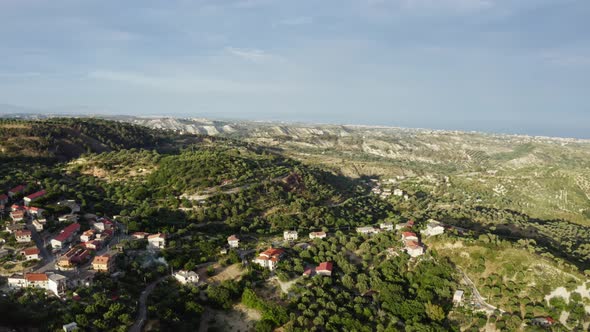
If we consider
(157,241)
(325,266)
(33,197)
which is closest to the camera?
(325,266)

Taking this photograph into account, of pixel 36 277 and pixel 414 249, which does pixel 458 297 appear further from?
pixel 36 277

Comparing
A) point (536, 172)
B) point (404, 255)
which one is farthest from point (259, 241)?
point (536, 172)

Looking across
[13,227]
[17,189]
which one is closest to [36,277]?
[13,227]

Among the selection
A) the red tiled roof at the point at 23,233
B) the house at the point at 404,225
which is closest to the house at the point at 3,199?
the red tiled roof at the point at 23,233

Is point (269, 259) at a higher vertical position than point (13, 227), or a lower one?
lower

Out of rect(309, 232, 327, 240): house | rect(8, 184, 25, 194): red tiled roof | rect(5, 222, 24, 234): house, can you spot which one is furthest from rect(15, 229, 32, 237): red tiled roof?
rect(309, 232, 327, 240): house

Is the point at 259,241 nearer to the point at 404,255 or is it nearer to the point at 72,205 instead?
the point at 404,255

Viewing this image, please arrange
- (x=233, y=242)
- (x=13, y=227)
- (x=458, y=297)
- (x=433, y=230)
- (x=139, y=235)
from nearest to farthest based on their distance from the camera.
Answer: (x=458, y=297) → (x=13, y=227) → (x=139, y=235) → (x=233, y=242) → (x=433, y=230)

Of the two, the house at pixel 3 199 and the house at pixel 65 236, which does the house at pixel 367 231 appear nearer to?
the house at pixel 65 236
